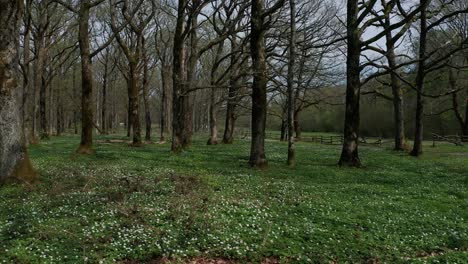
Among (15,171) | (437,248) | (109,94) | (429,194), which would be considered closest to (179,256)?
(437,248)

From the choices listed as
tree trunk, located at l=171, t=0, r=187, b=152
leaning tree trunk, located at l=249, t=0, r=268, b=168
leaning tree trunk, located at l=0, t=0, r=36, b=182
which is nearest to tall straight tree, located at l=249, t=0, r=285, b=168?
leaning tree trunk, located at l=249, t=0, r=268, b=168

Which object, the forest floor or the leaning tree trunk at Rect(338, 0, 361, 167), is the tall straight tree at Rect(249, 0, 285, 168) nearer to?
the forest floor

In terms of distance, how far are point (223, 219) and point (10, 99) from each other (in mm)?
7065

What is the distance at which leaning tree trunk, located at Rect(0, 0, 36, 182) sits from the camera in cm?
1047

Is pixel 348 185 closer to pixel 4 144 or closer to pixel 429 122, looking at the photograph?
pixel 4 144

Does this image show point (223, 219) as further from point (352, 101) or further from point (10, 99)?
point (352, 101)

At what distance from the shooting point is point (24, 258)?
5938 millimetres

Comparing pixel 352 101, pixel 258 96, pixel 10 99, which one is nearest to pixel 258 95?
pixel 258 96

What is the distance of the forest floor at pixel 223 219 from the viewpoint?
22.0ft

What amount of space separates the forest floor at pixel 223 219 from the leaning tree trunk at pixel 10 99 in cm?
72

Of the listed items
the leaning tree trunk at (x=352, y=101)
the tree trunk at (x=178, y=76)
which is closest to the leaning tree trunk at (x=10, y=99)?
the tree trunk at (x=178, y=76)

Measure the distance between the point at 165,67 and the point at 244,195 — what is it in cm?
Result: 3418

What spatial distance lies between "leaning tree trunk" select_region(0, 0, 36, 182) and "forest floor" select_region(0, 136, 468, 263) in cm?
72

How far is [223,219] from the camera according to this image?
8.25 meters
